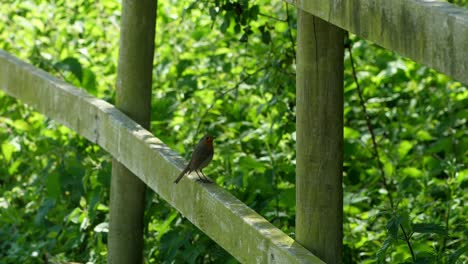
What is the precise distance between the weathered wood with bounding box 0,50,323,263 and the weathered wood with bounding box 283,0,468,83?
2.47 feet

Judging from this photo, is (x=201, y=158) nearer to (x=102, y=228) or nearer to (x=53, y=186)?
(x=102, y=228)

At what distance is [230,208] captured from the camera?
3273 mm

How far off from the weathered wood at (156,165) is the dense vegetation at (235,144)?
42 centimetres

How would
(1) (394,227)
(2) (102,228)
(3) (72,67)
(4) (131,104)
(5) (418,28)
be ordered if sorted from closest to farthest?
(5) (418,28)
(1) (394,227)
(4) (131,104)
(2) (102,228)
(3) (72,67)

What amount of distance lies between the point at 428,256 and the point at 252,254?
696 millimetres

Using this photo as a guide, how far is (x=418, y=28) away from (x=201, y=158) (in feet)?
6.23

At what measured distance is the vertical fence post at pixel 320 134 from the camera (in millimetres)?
2900

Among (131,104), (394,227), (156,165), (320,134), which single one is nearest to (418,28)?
(320,134)

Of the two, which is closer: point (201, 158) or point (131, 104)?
point (201, 158)

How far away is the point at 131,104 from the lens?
14.2 feet

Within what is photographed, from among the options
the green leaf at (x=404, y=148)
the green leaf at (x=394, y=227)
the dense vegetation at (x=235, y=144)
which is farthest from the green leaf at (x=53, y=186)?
the green leaf at (x=394, y=227)

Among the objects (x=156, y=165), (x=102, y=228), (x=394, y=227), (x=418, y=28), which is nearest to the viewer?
(x=418, y=28)

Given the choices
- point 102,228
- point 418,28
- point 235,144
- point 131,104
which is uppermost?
point 418,28

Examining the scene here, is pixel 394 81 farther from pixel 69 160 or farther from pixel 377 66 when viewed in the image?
pixel 69 160
